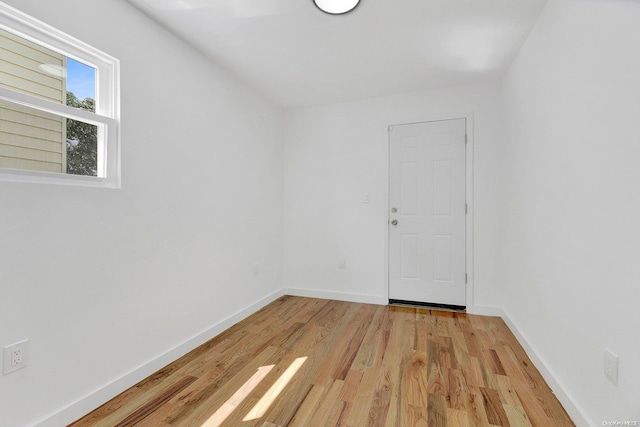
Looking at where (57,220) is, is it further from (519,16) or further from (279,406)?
(519,16)

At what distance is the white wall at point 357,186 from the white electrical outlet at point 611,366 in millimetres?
1893

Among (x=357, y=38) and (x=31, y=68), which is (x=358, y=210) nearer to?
(x=357, y=38)

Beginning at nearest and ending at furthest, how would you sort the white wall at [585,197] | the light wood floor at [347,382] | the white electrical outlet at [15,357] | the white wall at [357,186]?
1. the white wall at [585,197]
2. the white electrical outlet at [15,357]
3. the light wood floor at [347,382]
4. the white wall at [357,186]

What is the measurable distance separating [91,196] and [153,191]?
1.34ft

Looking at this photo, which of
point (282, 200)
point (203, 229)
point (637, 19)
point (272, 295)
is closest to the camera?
point (637, 19)

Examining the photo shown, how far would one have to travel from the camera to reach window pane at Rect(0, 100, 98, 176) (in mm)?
1368

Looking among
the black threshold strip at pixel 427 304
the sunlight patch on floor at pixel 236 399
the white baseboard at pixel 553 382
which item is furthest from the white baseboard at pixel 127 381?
the white baseboard at pixel 553 382

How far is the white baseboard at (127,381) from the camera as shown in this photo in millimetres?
1488

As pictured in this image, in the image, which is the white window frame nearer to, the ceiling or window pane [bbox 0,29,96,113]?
window pane [bbox 0,29,96,113]

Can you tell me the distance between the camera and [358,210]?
3561 mm

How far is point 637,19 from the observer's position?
3.59 ft

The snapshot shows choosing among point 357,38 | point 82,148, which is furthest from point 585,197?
point 82,148

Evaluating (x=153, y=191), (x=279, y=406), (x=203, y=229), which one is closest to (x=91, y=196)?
(x=153, y=191)

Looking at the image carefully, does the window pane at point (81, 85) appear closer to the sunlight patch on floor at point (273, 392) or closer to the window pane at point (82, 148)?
the window pane at point (82, 148)
